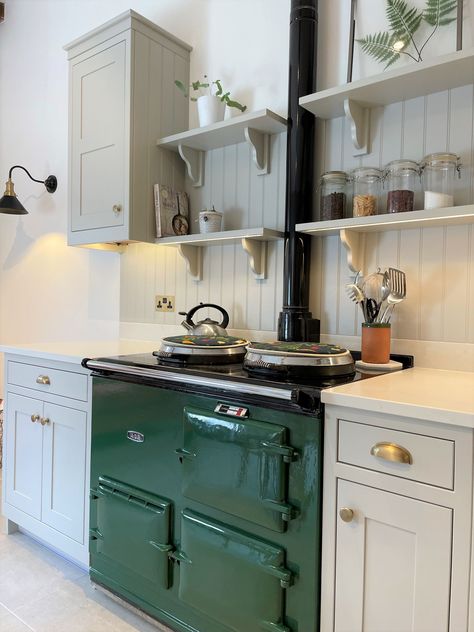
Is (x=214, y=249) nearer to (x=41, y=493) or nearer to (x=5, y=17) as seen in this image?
(x=41, y=493)

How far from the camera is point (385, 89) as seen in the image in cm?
173

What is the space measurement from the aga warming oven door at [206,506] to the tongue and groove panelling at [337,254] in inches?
28.9

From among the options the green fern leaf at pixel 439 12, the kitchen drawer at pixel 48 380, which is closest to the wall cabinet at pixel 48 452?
the kitchen drawer at pixel 48 380

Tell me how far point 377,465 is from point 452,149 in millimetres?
1162

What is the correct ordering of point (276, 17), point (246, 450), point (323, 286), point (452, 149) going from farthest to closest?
point (276, 17)
point (323, 286)
point (452, 149)
point (246, 450)

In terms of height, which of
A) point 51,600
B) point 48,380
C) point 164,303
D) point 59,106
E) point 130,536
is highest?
point 59,106

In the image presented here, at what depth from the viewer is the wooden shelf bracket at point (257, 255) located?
2123mm

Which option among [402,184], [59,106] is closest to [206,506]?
[402,184]

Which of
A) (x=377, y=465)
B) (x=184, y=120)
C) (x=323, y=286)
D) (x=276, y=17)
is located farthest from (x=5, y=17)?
(x=377, y=465)

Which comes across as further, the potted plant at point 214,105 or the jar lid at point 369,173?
the potted plant at point 214,105

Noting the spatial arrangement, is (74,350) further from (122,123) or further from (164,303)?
(122,123)

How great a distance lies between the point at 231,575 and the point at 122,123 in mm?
1947

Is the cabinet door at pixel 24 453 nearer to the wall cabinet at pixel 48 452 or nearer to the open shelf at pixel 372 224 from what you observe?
the wall cabinet at pixel 48 452

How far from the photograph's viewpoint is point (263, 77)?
2.24m
